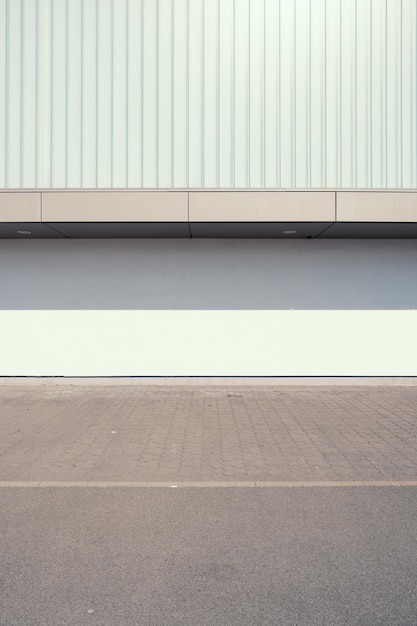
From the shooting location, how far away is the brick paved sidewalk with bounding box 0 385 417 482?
18.8 ft

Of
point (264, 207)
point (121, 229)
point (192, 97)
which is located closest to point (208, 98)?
point (192, 97)

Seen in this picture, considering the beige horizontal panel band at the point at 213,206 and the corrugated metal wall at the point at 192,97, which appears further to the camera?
the corrugated metal wall at the point at 192,97

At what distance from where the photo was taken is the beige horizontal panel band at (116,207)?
948 cm

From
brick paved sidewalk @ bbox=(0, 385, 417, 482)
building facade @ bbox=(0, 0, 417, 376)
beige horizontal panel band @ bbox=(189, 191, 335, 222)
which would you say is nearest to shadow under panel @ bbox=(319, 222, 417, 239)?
building facade @ bbox=(0, 0, 417, 376)

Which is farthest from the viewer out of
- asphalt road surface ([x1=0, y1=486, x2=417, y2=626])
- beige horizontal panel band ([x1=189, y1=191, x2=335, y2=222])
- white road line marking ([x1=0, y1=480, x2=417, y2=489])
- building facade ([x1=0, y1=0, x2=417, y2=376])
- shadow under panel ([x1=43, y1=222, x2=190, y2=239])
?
building facade ([x1=0, y1=0, x2=417, y2=376])

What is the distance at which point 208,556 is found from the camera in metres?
3.81

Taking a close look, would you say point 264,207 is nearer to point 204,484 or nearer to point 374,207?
point 374,207

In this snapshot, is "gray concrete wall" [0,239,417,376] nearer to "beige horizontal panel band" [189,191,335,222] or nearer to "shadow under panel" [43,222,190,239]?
"shadow under panel" [43,222,190,239]

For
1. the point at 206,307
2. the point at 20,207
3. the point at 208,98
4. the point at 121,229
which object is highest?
the point at 208,98

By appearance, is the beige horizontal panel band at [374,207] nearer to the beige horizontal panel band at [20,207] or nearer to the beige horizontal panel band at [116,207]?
the beige horizontal panel band at [116,207]

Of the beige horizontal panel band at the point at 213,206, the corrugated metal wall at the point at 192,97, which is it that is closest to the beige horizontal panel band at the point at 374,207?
the beige horizontal panel band at the point at 213,206

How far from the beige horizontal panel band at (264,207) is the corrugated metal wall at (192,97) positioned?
2.63 ft

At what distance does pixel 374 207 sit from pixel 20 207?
20.8ft

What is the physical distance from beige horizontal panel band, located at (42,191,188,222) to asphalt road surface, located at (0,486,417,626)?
18.1 feet
